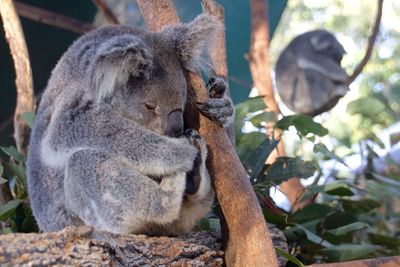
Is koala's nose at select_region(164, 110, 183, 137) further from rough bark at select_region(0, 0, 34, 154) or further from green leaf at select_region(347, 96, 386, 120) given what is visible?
rough bark at select_region(0, 0, 34, 154)

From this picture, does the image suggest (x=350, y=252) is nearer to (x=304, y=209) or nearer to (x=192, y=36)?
(x=304, y=209)

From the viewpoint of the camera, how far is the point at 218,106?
2.05m

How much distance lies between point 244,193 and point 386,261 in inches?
23.4

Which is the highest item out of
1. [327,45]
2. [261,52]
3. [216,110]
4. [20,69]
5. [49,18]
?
[327,45]

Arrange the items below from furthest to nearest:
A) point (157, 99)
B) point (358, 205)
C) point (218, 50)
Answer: point (358, 205), point (218, 50), point (157, 99)

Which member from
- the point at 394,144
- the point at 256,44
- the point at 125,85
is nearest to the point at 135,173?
the point at 125,85

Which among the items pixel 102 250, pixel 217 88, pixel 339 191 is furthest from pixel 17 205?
pixel 339 191

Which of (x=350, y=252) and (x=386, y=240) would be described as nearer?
(x=350, y=252)

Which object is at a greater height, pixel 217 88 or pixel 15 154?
pixel 217 88

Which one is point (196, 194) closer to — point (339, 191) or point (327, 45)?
point (339, 191)

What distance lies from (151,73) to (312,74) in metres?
4.92

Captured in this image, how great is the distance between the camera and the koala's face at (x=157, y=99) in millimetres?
2170

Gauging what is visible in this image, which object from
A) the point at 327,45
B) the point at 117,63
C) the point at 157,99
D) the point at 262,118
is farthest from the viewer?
the point at 327,45

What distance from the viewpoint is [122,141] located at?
6.78 ft
